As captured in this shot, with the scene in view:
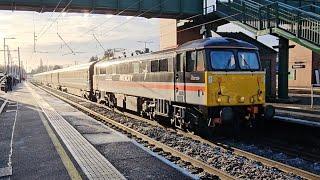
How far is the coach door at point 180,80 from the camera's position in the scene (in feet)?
46.8

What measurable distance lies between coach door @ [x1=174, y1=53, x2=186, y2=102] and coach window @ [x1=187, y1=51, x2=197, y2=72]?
23cm

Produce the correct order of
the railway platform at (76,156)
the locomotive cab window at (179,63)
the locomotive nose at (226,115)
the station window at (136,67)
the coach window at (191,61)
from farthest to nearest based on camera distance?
the station window at (136,67) → the locomotive cab window at (179,63) → the coach window at (191,61) → the locomotive nose at (226,115) → the railway platform at (76,156)

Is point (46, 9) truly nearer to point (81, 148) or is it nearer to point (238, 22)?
point (238, 22)

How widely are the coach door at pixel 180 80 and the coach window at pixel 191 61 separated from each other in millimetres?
226

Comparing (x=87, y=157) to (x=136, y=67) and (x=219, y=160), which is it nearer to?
(x=219, y=160)

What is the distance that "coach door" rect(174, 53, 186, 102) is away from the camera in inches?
561

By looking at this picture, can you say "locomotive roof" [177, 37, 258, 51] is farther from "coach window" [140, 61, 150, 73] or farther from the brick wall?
the brick wall

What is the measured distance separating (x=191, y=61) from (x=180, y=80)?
0.91m

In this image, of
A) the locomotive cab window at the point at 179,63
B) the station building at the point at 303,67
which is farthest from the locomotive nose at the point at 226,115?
the station building at the point at 303,67

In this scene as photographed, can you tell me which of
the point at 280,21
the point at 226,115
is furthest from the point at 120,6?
the point at 226,115

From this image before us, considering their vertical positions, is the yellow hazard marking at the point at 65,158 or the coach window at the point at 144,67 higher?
the coach window at the point at 144,67

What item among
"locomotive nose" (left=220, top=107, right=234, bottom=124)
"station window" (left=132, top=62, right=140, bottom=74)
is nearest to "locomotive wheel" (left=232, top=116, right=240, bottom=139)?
"locomotive nose" (left=220, top=107, right=234, bottom=124)

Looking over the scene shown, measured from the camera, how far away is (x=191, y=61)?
45.6 ft

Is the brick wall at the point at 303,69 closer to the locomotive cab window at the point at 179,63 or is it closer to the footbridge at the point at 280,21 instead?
the footbridge at the point at 280,21
